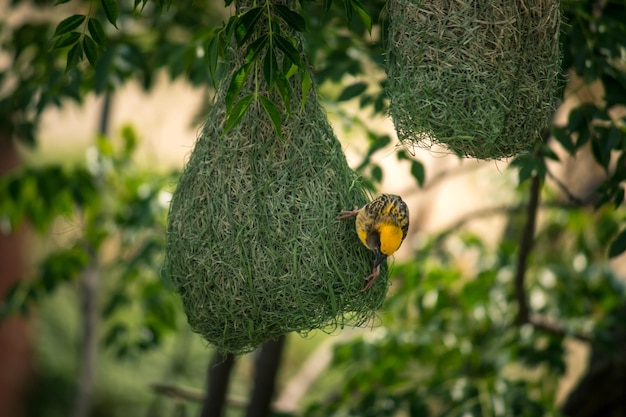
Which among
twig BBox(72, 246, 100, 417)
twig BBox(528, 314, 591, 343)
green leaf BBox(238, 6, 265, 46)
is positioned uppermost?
green leaf BBox(238, 6, 265, 46)

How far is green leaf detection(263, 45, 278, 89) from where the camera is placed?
1.25 metres

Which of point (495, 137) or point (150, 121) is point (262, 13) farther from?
point (150, 121)

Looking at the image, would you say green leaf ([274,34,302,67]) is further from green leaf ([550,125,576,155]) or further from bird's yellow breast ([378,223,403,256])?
green leaf ([550,125,576,155])

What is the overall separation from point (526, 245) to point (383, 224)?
1.19 metres

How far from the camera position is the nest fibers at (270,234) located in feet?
4.89

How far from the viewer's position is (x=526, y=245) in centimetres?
245

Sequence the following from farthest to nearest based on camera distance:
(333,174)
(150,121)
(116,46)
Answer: (150,121) → (116,46) → (333,174)

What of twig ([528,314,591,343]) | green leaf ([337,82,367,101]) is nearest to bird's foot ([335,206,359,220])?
green leaf ([337,82,367,101])

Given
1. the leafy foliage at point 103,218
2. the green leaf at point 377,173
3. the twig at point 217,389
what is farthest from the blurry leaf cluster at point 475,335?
the leafy foliage at point 103,218

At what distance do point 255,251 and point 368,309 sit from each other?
27 centimetres

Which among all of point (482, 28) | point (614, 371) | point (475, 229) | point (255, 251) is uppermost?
point (482, 28)

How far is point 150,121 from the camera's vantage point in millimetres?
4434

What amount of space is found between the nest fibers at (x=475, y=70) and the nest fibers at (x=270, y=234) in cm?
19

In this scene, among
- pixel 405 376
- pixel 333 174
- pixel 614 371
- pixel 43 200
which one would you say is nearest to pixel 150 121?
pixel 43 200
